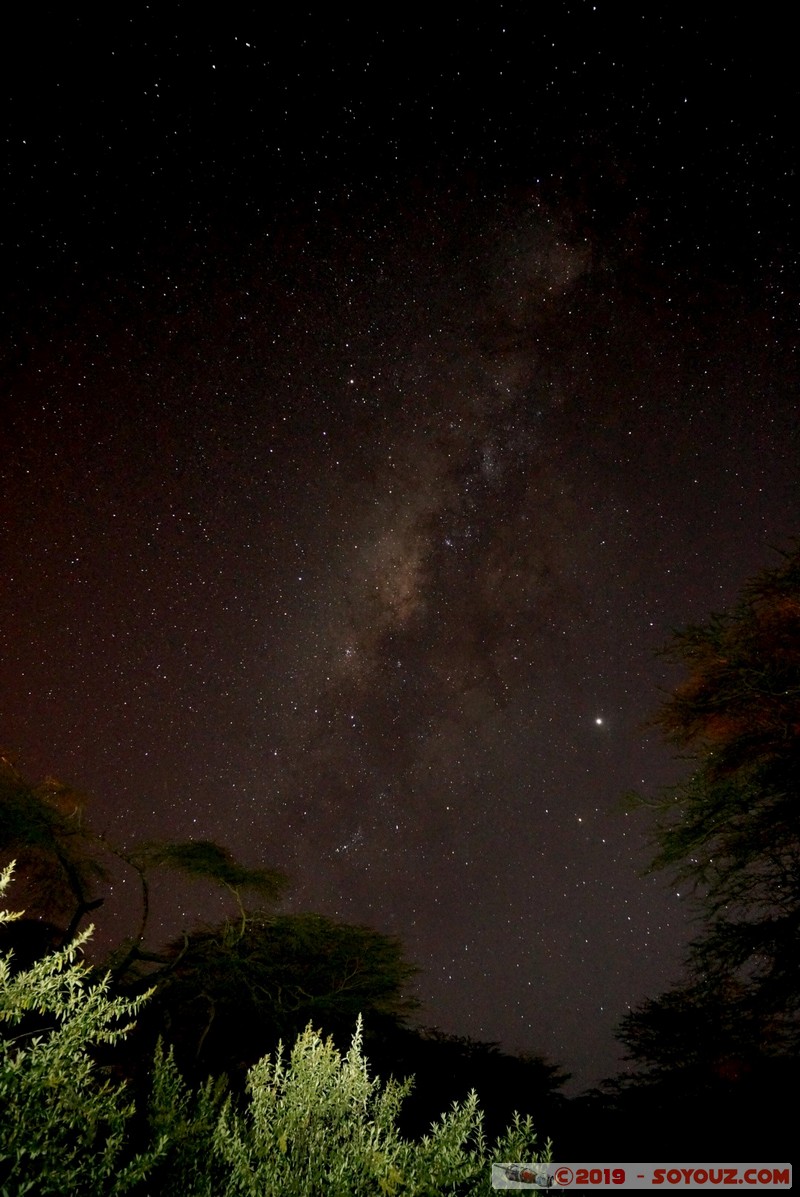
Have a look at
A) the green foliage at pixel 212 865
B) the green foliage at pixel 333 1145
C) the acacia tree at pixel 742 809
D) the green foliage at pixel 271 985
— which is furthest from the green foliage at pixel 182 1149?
the acacia tree at pixel 742 809

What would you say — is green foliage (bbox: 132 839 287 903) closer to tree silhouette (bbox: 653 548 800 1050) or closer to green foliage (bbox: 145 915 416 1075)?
green foliage (bbox: 145 915 416 1075)

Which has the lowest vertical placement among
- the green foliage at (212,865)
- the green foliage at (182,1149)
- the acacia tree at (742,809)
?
the green foliage at (182,1149)

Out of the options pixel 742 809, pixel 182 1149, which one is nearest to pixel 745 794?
pixel 742 809

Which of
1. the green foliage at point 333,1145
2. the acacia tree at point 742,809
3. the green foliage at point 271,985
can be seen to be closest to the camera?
the green foliage at point 333,1145

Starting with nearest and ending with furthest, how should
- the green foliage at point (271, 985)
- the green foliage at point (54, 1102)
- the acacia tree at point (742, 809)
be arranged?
the green foliage at point (54, 1102) → the green foliage at point (271, 985) → the acacia tree at point (742, 809)

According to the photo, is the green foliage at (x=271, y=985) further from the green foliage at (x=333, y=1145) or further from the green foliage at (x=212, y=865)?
the green foliage at (x=333, y=1145)

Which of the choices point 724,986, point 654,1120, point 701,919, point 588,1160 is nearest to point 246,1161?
point 588,1160

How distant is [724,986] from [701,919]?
1692mm

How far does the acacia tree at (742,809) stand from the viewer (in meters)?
11.1

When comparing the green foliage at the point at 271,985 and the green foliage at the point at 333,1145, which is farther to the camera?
the green foliage at the point at 271,985

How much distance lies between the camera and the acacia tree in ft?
36.6

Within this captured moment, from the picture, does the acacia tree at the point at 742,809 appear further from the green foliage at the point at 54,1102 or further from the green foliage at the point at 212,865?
the green foliage at the point at 54,1102

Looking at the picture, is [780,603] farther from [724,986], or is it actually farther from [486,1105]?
[486,1105]

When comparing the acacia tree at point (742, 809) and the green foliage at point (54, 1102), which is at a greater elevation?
the acacia tree at point (742, 809)
